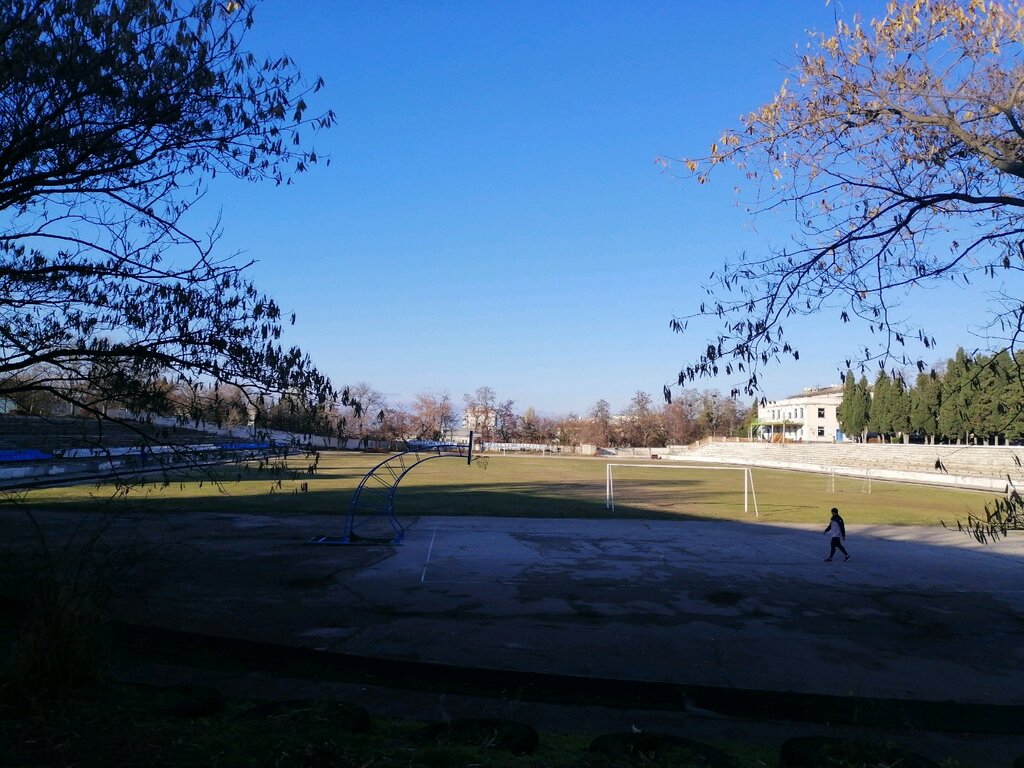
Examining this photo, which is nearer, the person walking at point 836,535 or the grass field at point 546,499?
the person walking at point 836,535

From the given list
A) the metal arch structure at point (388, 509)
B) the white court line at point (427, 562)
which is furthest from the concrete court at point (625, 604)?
the metal arch structure at point (388, 509)

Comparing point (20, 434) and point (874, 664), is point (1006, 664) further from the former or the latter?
point (20, 434)

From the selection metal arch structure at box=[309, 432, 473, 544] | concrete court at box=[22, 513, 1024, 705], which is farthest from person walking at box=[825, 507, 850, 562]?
metal arch structure at box=[309, 432, 473, 544]

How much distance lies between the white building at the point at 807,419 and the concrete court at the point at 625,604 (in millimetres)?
104935

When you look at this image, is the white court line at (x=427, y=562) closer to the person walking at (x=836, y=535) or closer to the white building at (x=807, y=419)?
the person walking at (x=836, y=535)

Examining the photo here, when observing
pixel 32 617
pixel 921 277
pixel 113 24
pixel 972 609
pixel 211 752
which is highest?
pixel 113 24

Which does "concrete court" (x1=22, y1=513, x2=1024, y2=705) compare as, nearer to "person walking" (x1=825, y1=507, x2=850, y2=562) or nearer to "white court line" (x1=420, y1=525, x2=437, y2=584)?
"white court line" (x1=420, y1=525, x2=437, y2=584)

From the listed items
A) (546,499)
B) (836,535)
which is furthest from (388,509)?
(546,499)

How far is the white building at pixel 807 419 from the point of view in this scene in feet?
401

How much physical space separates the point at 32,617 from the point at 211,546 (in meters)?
13.7

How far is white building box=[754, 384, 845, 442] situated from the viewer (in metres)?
122

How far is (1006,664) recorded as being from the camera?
10484 millimetres

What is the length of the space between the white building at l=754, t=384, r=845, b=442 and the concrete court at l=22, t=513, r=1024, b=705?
10494 cm

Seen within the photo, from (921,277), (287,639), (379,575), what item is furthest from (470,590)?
(921,277)
